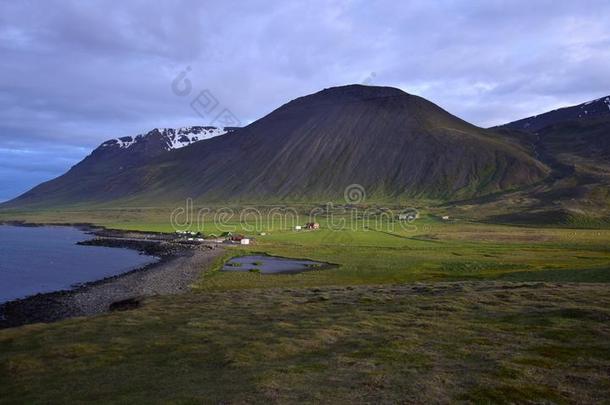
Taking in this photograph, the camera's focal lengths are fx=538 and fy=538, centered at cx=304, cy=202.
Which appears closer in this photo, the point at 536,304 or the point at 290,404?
the point at 290,404

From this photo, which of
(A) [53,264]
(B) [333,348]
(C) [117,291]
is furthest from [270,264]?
(B) [333,348]

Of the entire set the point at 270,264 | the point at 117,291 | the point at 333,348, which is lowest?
the point at 117,291

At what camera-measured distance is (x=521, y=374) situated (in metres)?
19.8

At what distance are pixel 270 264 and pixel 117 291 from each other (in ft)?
89.6

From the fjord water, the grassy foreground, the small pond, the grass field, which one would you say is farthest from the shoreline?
the grassy foreground

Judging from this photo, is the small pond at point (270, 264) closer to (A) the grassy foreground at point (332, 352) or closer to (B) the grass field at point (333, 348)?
(B) the grass field at point (333, 348)

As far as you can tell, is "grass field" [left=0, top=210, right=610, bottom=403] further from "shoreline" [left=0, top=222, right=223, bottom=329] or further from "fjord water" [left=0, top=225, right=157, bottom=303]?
"fjord water" [left=0, top=225, right=157, bottom=303]

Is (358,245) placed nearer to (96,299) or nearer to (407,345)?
(96,299)

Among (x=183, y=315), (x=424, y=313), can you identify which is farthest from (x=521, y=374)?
(x=183, y=315)

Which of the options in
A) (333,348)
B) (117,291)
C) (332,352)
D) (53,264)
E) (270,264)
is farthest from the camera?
(53,264)

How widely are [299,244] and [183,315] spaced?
74.9m

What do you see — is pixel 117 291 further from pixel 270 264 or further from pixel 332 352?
pixel 332 352

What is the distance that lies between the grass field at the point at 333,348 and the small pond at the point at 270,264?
2680 centimetres

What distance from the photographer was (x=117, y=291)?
59.3 metres
